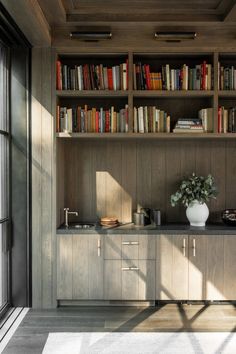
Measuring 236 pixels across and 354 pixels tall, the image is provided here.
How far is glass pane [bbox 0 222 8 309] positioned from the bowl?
89.7 inches

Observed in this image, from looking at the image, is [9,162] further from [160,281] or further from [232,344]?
[232,344]

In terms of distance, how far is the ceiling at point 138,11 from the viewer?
12.4ft

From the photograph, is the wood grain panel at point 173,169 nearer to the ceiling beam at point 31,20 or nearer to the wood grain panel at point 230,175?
the wood grain panel at point 230,175

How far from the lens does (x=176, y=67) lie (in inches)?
178

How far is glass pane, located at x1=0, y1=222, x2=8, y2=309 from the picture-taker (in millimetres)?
3867

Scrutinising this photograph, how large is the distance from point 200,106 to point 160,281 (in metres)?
1.96

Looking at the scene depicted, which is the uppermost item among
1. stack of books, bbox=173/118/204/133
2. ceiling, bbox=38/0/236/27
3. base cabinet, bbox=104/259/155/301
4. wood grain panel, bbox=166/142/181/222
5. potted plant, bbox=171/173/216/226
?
ceiling, bbox=38/0/236/27

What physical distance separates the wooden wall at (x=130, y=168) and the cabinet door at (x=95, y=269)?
55 cm

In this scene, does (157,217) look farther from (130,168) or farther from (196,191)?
(130,168)

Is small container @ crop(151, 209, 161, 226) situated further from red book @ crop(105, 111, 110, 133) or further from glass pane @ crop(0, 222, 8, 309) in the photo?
glass pane @ crop(0, 222, 8, 309)

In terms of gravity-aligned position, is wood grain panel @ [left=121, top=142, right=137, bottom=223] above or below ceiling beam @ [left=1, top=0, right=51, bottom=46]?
below

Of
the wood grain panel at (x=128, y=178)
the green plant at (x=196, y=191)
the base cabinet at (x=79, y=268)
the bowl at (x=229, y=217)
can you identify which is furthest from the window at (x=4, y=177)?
the bowl at (x=229, y=217)

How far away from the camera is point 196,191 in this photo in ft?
14.1

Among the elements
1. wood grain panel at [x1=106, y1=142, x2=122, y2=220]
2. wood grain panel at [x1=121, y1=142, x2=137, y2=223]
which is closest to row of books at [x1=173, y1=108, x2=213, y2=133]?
wood grain panel at [x1=121, y1=142, x2=137, y2=223]
